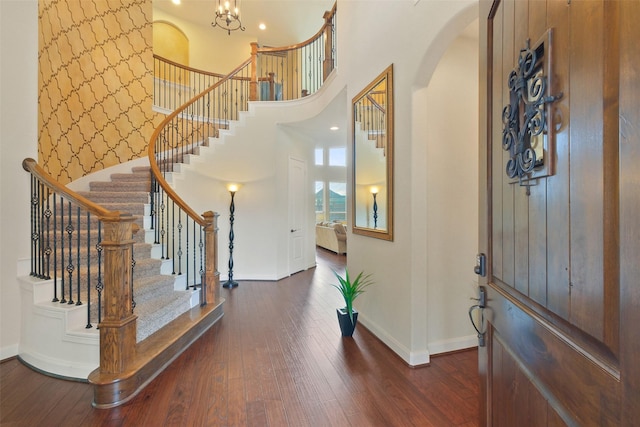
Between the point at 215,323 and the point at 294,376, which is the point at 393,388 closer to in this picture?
the point at 294,376

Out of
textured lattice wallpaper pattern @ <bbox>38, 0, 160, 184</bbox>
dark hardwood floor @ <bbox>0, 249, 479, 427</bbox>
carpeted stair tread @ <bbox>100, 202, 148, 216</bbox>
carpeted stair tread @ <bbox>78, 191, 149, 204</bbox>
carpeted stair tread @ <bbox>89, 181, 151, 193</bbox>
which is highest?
textured lattice wallpaper pattern @ <bbox>38, 0, 160, 184</bbox>

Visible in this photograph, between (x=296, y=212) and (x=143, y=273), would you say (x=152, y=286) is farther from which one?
(x=296, y=212)

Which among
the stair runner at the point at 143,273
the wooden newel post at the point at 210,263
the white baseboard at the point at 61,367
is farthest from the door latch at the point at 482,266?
the wooden newel post at the point at 210,263

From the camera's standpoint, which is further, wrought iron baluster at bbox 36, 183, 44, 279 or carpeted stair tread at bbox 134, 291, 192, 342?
wrought iron baluster at bbox 36, 183, 44, 279

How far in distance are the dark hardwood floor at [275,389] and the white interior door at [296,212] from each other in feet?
9.01

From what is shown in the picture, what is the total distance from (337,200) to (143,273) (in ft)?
26.9

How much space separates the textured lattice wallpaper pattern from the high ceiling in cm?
174

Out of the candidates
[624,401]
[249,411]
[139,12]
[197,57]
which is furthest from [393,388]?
[197,57]

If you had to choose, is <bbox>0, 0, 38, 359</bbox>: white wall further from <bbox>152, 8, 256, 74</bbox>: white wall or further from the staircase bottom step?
<bbox>152, 8, 256, 74</bbox>: white wall

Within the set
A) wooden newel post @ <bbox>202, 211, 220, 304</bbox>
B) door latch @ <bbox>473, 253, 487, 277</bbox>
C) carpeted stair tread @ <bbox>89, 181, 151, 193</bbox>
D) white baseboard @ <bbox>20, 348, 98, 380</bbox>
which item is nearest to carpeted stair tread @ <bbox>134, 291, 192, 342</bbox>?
wooden newel post @ <bbox>202, 211, 220, 304</bbox>

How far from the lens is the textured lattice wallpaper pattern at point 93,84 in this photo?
12.2ft

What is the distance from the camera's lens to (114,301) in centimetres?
204

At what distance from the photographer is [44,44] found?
3605 mm

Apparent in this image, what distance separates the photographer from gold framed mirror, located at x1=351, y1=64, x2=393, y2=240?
107 inches
